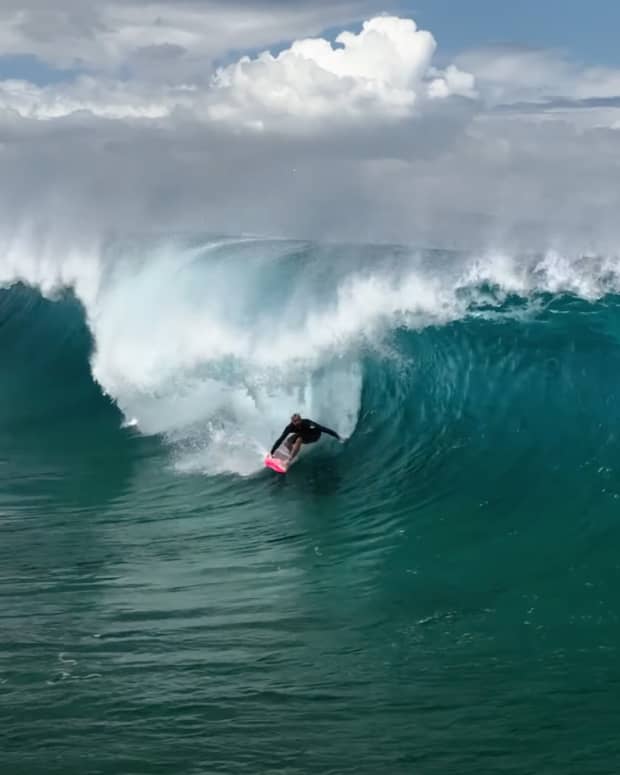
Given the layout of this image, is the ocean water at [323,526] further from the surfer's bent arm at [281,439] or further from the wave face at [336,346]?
the surfer's bent arm at [281,439]

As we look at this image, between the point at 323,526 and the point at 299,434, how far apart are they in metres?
2.82

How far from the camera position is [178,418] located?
1859cm

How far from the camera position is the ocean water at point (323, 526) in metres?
6.87

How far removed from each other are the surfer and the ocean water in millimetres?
390

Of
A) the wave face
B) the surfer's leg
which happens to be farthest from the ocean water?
the surfer's leg

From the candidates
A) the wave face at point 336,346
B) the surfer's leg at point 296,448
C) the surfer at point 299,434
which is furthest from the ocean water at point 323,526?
the surfer at point 299,434

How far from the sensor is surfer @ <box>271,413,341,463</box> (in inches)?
583

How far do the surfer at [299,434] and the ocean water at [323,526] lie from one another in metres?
0.39

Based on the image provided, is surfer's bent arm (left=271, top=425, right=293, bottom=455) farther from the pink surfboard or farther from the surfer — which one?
the pink surfboard

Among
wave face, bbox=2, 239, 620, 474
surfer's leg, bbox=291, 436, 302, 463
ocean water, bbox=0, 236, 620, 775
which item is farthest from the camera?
wave face, bbox=2, 239, 620, 474

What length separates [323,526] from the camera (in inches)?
481

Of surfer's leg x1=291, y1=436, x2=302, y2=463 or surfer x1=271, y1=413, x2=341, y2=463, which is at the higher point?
surfer x1=271, y1=413, x2=341, y2=463

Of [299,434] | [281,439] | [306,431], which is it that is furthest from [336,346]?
[281,439]

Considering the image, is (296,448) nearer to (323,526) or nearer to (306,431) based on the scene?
(306,431)
